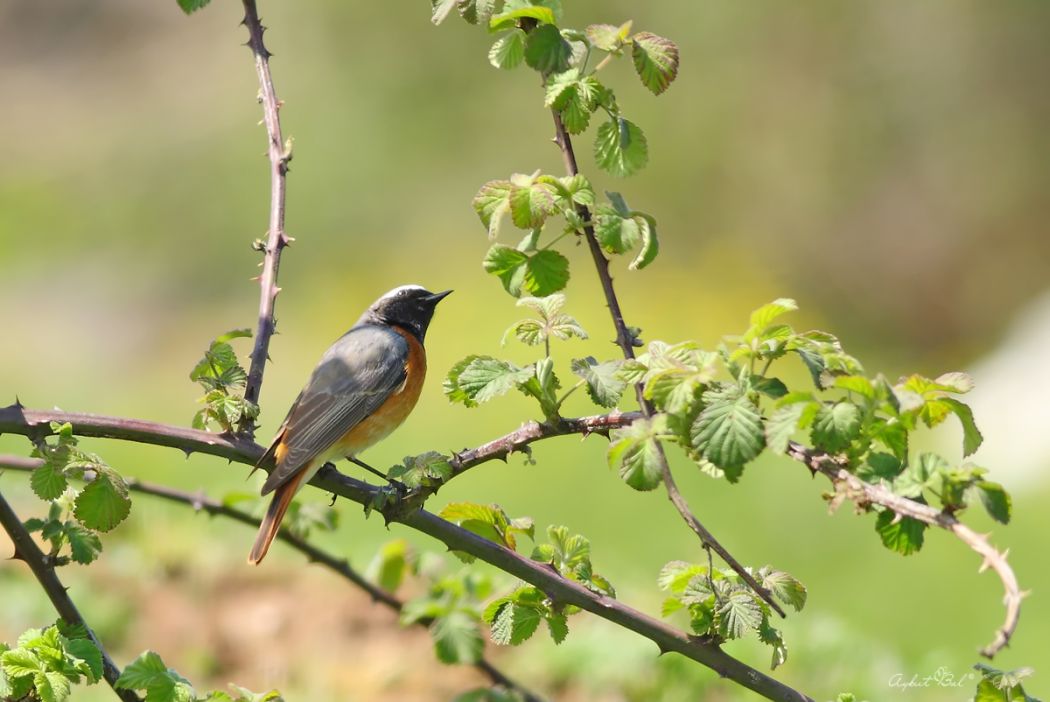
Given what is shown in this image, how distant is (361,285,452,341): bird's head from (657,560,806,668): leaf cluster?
108 inches

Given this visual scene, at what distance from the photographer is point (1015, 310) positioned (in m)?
11.5

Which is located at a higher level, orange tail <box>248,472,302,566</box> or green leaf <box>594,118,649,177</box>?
green leaf <box>594,118,649,177</box>

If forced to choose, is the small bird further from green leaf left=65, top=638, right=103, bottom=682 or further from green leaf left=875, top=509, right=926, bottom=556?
green leaf left=875, top=509, right=926, bottom=556

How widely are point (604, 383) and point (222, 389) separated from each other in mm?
908

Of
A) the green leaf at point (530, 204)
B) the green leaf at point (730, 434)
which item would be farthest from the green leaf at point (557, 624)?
the green leaf at point (530, 204)

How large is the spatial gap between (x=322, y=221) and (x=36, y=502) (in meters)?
7.73

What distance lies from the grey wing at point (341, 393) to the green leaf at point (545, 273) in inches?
51.7

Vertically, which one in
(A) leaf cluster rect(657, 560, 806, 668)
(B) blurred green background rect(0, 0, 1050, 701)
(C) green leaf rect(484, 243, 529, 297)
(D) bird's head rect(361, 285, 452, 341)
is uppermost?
(B) blurred green background rect(0, 0, 1050, 701)

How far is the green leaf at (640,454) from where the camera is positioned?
2100 millimetres

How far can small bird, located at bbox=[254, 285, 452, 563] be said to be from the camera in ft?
12.1

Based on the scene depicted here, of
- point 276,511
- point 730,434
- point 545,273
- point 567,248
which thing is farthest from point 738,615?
point 567,248

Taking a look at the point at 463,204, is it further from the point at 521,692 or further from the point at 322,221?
the point at 521,692

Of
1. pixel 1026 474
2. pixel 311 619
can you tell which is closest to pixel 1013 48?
pixel 1026 474

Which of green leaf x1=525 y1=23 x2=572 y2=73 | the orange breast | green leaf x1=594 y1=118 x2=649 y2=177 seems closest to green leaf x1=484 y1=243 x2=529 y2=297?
green leaf x1=594 y1=118 x2=649 y2=177
